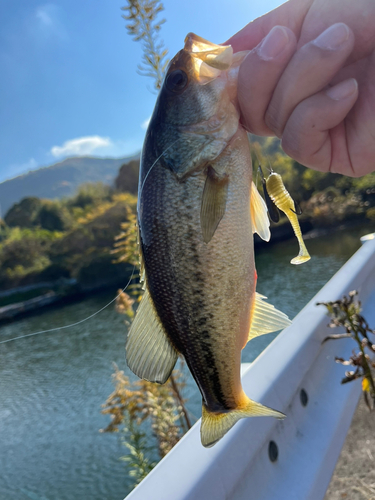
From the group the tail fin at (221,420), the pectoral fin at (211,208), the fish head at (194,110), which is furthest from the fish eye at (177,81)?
the tail fin at (221,420)

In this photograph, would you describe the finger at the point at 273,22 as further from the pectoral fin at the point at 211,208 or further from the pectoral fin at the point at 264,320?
the pectoral fin at the point at 264,320

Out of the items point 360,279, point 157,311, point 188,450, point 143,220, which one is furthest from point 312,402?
point 143,220

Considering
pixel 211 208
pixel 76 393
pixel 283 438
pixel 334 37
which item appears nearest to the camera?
pixel 334 37

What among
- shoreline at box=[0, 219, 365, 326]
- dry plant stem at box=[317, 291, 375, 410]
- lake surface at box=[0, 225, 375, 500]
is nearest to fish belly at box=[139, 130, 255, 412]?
dry plant stem at box=[317, 291, 375, 410]

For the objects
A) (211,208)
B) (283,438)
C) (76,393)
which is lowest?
(76,393)

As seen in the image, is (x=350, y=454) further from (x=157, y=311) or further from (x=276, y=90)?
(x=276, y=90)

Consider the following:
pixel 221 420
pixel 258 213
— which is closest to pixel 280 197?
pixel 258 213

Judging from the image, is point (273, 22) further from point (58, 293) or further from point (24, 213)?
point (24, 213)
